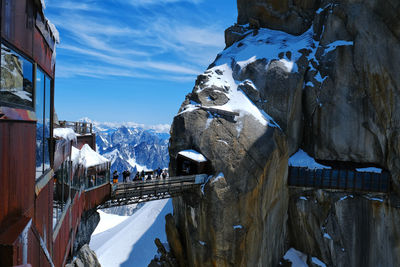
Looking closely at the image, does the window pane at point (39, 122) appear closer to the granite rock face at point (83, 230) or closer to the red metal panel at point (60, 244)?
the red metal panel at point (60, 244)

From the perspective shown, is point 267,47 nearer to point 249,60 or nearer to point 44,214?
point 249,60

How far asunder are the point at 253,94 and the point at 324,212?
1492 cm

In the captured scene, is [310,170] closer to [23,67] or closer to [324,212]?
[324,212]

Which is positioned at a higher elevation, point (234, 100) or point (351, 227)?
point (234, 100)

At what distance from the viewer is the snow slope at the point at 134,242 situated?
38344 mm

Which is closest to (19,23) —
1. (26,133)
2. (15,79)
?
(15,79)

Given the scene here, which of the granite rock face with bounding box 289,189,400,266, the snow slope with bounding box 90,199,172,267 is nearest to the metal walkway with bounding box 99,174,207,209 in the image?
the granite rock face with bounding box 289,189,400,266

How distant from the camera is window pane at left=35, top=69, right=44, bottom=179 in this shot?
15.3 feet

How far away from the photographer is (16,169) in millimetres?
3506

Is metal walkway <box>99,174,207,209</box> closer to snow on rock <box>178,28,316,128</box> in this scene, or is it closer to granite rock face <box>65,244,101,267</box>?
granite rock face <box>65,244,101,267</box>

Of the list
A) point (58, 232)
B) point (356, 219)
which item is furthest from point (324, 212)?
point (58, 232)

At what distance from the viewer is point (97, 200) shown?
47.2 feet

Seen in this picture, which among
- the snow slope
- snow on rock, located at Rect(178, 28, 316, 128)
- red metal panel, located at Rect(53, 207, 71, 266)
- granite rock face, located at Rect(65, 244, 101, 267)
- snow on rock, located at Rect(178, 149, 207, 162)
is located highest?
snow on rock, located at Rect(178, 28, 316, 128)

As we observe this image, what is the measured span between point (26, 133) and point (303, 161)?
1174 inches
